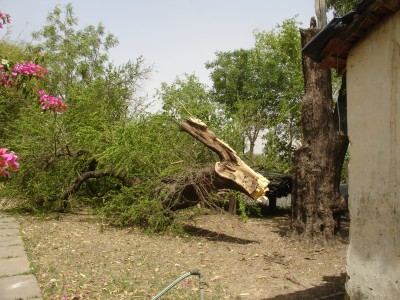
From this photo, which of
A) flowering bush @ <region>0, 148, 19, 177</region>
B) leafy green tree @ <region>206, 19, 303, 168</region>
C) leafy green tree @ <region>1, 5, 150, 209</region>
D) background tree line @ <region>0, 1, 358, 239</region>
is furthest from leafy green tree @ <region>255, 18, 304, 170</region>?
flowering bush @ <region>0, 148, 19, 177</region>

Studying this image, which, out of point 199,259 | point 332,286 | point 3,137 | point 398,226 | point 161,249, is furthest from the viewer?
point 3,137

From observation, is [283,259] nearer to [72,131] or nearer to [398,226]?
[398,226]

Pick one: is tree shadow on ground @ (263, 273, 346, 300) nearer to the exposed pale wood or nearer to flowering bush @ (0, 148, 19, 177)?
the exposed pale wood

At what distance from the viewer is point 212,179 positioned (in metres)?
7.23

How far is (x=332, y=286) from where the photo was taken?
5219mm

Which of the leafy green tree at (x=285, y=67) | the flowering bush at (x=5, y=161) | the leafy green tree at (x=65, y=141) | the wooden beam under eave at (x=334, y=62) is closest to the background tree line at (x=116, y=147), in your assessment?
the leafy green tree at (x=65, y=141)

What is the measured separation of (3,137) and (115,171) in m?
6.01

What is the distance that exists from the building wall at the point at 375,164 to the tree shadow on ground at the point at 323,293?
745mm

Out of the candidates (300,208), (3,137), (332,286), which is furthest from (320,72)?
(3,137)

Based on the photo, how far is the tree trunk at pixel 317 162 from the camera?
7242 millimetres

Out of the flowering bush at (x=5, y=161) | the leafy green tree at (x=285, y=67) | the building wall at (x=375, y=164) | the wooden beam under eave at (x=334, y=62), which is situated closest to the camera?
the flowering bush at (x=5, y=161)

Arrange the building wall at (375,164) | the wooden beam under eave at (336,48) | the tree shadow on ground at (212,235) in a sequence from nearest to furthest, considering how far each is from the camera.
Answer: the building wall at (375,164) → the wooden beam under eave at (336,48) → the tree shadow on ground at (212,235)

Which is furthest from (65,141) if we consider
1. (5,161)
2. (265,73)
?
(265,73)

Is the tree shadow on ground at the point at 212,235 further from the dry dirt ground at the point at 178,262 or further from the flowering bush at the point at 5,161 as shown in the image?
the flowering bush at the point at 5,161
